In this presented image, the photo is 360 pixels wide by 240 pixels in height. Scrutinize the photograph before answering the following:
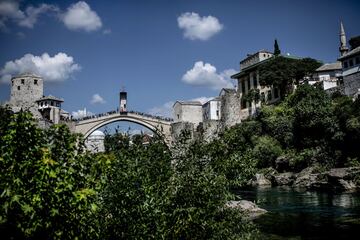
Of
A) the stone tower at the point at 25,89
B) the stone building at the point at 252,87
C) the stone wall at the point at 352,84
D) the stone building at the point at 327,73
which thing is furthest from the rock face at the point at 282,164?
the stone tower at the point at 25,89

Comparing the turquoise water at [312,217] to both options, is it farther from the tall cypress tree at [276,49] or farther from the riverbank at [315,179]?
the tall cypress tree at [276,49]

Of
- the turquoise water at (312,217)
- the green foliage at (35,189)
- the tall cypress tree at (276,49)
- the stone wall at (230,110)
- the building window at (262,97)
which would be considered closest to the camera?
the green foliage at (35,189)

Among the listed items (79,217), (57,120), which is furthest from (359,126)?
(57,120)

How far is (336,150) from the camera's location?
38344 millimetres

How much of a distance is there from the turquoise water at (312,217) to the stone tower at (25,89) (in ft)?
155

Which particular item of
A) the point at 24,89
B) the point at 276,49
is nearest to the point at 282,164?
the point at 276,49

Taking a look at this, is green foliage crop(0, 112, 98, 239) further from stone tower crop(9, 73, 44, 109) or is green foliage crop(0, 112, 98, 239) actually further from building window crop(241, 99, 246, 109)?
stone tower crop(9, 73, 44, 109)

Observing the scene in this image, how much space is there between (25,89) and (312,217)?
55936 millimetres

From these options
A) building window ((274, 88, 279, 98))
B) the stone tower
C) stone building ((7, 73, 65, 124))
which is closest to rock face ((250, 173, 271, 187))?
building window ((274, 88, 279, 98))

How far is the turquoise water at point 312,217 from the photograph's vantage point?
17484mm

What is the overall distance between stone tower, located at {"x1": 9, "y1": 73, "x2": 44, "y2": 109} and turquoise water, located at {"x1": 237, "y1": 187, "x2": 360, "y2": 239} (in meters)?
47.2

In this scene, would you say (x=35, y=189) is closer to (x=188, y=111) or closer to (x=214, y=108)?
(x=188, y=111)

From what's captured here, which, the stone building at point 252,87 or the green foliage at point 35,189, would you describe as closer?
the green foliage at point 35,189

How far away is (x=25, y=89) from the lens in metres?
64.1
